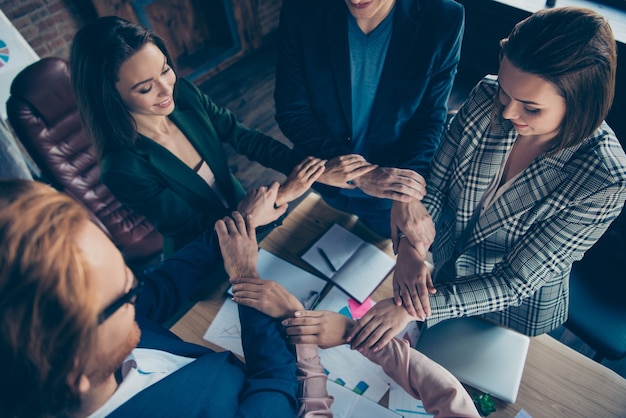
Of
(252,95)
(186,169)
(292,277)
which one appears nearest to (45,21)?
(252,95)

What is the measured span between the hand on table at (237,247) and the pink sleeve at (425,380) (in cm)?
48

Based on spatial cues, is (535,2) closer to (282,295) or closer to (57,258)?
(282,295)

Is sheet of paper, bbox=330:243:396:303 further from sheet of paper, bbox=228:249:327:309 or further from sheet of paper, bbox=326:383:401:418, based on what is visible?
sheet of paper, bbox=326:383:401:418

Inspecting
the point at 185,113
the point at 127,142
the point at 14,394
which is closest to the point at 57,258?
the point at 14,394

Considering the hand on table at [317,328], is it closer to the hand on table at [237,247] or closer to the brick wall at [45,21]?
the hand on table at [237,247]

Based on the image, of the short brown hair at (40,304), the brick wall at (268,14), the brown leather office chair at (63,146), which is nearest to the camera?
the short brown hair at (40,304)

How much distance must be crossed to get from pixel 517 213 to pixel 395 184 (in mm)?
446

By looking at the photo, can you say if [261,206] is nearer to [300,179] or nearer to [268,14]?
[300,179]

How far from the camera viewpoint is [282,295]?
3.95 feet

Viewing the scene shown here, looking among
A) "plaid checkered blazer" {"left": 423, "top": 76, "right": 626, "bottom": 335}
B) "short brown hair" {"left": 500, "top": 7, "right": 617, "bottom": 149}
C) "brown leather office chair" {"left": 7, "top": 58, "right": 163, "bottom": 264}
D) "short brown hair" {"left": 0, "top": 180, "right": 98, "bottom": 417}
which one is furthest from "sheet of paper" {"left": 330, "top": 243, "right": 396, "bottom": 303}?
"brown leather office chair" {"left": 7, "top": 58, "right": 163, "bottom": 264}

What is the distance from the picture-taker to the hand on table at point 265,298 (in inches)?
45.5

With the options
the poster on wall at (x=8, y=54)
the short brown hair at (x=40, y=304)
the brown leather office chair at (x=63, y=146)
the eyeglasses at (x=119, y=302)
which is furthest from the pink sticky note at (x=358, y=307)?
the poster on wall at (x=8, y=54)

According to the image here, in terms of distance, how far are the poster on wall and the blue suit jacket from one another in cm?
236

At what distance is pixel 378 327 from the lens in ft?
3.90
